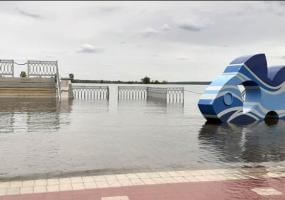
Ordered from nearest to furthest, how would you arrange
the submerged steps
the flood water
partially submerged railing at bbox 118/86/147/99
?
the flood water < the submerged steps < partially submerged railing at bbox 118/86/147/99

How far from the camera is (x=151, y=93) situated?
136 ft

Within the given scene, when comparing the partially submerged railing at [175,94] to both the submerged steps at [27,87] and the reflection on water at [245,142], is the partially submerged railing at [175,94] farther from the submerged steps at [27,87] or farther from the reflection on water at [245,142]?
the reflection on water at [245,142]

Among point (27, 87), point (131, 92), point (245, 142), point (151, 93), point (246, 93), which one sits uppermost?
point (246, 93)

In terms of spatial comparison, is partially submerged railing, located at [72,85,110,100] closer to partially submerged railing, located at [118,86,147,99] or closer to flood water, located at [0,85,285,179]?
partially submerged railing, located at [118,86,147,99]

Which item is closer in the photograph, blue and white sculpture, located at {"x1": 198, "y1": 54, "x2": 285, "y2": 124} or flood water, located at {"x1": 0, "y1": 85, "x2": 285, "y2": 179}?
flood water, located at {"x1": 0, "y1": 85, "x2": 285, "y2": 179}

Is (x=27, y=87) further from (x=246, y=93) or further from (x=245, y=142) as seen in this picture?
(x=245, y=142)

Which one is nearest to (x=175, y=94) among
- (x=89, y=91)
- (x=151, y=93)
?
(x=151, y=93)

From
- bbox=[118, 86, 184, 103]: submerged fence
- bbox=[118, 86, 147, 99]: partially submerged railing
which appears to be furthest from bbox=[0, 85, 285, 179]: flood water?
bbox=[118, 86, 147, 99]: partially submerged railing

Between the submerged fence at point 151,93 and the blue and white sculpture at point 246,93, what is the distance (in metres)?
17.5

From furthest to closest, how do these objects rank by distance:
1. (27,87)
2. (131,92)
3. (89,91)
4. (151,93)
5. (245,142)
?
1. (151,93)
2. (131,92)
3. (89,91)
4. (27,87)
5. (245,142)

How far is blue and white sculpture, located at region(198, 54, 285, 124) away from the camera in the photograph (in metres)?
16.8

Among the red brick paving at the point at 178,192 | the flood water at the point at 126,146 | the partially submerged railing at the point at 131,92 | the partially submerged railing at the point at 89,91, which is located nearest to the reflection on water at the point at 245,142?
the flood water at the point at 126,146

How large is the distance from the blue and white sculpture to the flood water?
980 mm

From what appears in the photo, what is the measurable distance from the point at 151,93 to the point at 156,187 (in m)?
34.6
